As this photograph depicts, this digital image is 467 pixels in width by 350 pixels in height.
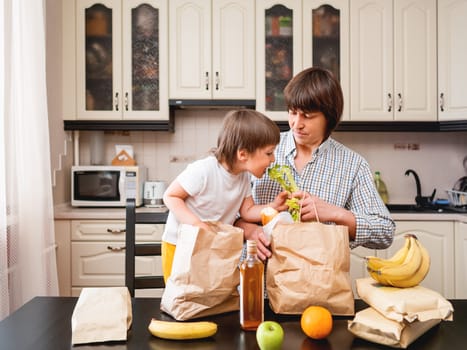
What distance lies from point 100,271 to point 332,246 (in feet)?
7.52

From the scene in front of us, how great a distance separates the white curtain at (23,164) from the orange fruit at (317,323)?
1656mm

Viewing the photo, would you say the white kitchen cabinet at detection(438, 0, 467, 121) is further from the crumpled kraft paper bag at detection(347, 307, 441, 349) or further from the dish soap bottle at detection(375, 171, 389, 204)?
the crumpled kraft paper bag at detection(347, 307, 441, 349)

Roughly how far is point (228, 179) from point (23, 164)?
1310mm

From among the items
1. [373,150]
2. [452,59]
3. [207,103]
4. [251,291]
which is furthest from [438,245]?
[251,291]

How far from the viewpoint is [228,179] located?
1.55 metres

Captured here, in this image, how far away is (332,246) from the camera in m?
1.06

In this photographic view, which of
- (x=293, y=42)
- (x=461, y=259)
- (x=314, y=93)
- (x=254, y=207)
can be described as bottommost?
(x=461, y=259)

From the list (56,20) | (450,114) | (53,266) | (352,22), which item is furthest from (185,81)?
(450,114)

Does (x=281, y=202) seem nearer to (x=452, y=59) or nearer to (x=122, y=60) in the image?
(x=122, y=60)

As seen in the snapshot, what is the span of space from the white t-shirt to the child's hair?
9cm

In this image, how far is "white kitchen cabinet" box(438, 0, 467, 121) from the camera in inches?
124

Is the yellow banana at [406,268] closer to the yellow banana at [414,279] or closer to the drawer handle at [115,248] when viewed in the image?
the yellow banana at [414,279]

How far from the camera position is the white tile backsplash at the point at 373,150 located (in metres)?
3.59

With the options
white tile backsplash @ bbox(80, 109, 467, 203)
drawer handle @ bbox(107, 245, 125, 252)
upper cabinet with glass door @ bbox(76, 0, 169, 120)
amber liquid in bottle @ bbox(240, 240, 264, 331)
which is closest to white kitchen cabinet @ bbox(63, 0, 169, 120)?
upper cabinet with glass door @ bbox(76, 0, 169, 120)
